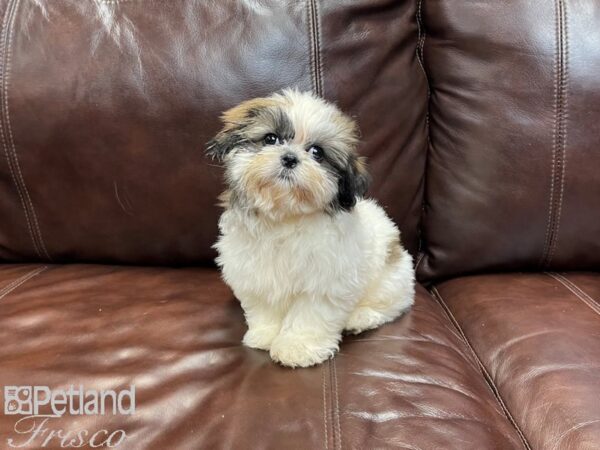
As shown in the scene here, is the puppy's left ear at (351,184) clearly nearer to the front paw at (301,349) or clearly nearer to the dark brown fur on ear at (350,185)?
the dark brown fur on ear at (350,185)

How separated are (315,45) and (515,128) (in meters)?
0.56

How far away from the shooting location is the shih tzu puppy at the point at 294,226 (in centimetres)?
111

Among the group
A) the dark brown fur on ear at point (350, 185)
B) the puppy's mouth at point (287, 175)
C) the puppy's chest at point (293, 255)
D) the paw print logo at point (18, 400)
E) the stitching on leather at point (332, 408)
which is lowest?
the stitching on leather at point (332, 408)

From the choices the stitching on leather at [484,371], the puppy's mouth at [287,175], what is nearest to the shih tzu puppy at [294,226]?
the puppy's mouth at [287,175]

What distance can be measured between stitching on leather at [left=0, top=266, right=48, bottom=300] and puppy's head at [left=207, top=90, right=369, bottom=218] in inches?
25.5

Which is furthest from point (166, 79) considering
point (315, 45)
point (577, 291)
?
point (577, 291)

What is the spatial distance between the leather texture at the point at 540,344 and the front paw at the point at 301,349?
0.35 m

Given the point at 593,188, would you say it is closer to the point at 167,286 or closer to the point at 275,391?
the point at 275,391

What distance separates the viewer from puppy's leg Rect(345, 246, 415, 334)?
129 cm

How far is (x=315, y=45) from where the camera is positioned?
4.71 feet

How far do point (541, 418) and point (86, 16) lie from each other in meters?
1.38

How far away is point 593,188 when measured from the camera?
1.49 m

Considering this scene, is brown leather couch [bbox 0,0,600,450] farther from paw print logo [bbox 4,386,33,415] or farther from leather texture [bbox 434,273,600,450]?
paw print logo [bbox 4,386,33,415]

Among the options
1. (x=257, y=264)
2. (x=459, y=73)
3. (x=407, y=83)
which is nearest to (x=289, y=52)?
(x=407, y=83)
